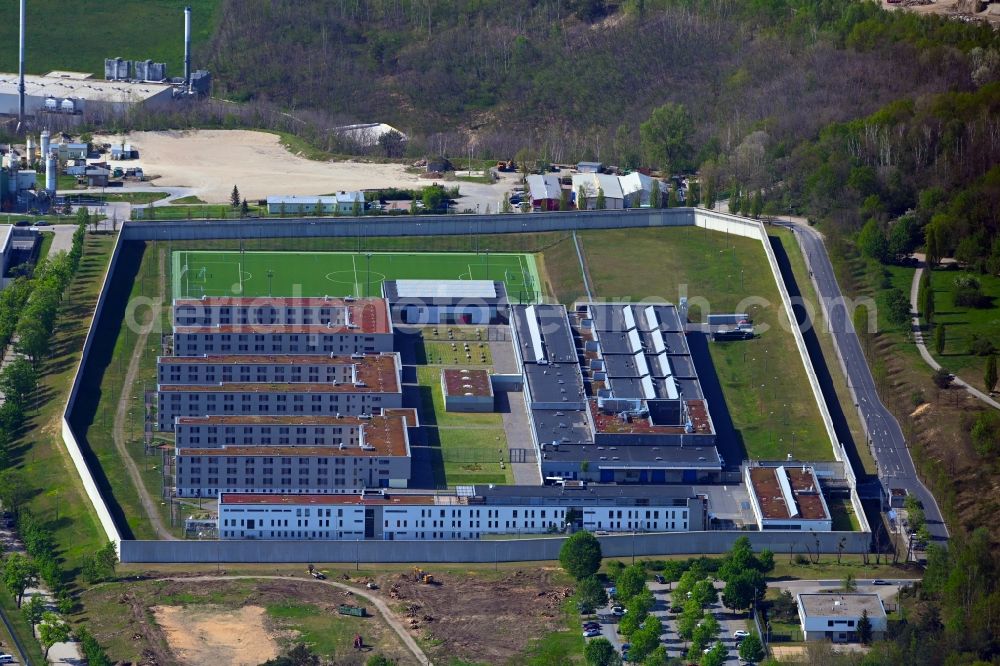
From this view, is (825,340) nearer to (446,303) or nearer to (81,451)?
(446,303)

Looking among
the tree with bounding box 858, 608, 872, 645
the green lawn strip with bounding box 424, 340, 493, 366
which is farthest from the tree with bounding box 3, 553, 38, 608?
the tree with bounding box 858, 608, 872, 645

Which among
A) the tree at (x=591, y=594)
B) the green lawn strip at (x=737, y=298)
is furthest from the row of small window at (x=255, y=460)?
the green lawn strip at (x=737, y=298)

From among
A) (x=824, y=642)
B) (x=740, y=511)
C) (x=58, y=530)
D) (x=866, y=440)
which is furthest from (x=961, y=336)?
(x=58, y=530)

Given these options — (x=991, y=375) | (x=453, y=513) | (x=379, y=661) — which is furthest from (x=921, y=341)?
(x=379, y=661)

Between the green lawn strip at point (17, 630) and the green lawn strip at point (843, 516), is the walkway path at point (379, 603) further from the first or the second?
the green lawn strip at point (843, 516)

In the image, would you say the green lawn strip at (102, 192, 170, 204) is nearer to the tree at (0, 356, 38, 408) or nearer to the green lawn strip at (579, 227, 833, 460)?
the green lawn strip at (579, 227, 833, 460)
